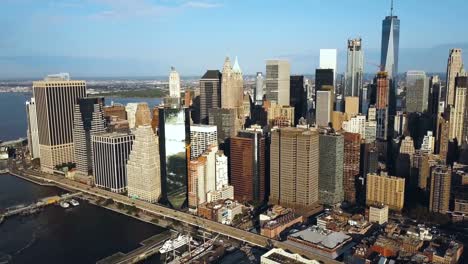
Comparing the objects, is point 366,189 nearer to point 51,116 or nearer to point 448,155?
point 448,155

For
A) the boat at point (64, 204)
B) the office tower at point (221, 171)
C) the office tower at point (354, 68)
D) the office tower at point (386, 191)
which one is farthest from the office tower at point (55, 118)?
the office tower at point (354, 68)

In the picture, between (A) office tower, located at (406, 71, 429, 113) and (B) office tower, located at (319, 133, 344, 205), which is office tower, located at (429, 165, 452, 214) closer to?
(B) office tower, located at (319, 133, 344, 205)

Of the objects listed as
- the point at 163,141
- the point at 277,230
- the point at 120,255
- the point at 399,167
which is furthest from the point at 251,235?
the point at 399,167

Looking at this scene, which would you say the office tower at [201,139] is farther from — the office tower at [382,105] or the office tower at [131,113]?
the office tower at [382,105]

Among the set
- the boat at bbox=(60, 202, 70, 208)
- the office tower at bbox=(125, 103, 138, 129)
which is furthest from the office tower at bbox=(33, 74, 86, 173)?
the office tower at bbox=(125, 103, 138, 129)

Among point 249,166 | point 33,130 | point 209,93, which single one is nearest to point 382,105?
point 209,93

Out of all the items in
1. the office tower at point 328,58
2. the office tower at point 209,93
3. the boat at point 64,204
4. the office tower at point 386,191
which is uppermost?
the office tower at point 328,58

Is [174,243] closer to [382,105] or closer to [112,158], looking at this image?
[112,158]
